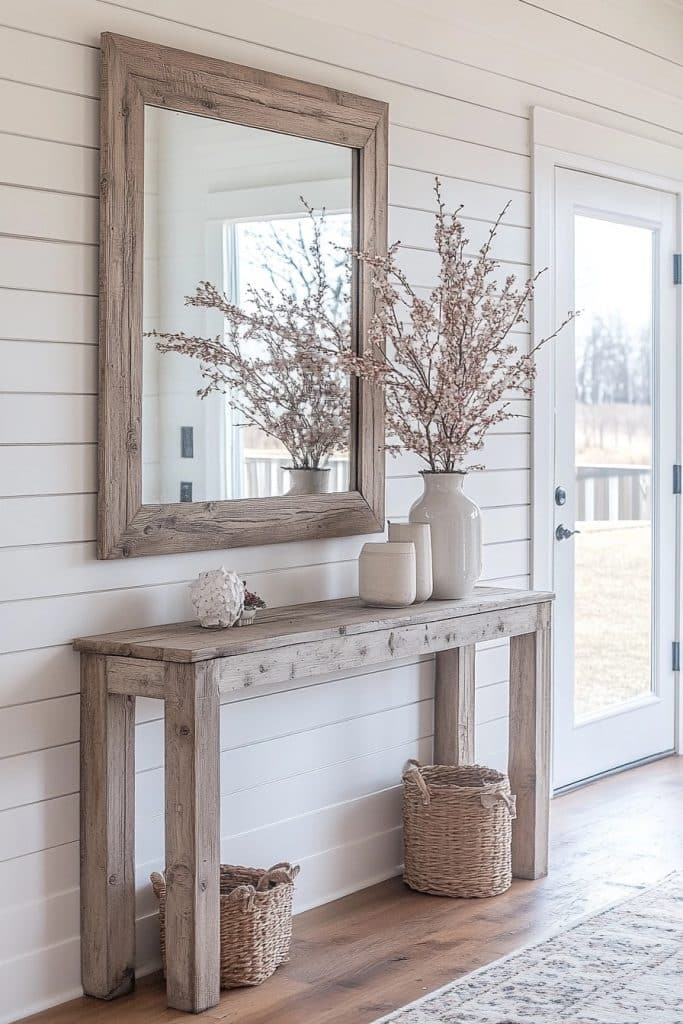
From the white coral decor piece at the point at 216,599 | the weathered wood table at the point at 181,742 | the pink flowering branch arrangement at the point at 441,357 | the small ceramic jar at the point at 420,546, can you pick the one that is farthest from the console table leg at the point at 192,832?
the pink flowering branch arrangement at the point at 441,357

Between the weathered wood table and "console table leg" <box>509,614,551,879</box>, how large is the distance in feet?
1.72

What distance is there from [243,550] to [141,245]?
803 millimetres

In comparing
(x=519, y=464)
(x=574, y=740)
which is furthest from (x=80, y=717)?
(x=574, y=740)

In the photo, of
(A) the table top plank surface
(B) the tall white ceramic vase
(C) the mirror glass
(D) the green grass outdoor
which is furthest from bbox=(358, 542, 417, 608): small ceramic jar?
(D) the green grass outdoor

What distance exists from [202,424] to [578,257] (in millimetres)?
1957

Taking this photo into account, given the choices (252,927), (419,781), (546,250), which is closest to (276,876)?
(252,927)

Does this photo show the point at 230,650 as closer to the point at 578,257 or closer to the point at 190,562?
the point at 190,562

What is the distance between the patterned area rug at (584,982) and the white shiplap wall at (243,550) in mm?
676

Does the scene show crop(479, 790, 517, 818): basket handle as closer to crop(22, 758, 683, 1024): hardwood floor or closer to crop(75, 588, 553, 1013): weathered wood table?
crop(22, 758, 683, 1024): hardwood floor

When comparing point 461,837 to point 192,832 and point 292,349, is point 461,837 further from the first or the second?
point 292,349

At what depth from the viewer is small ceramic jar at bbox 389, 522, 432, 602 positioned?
3.40 meters

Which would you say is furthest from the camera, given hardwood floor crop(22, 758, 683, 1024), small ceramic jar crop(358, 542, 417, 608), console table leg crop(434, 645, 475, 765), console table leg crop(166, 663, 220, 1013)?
console table leg crop(434, 645, 475, 765)

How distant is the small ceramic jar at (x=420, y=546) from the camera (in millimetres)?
3398

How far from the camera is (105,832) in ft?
9.31
